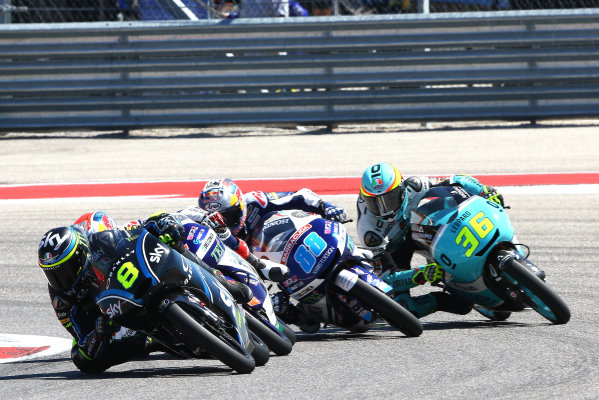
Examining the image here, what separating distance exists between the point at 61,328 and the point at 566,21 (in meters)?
10.3

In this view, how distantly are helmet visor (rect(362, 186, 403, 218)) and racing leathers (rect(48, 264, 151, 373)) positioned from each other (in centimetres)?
185

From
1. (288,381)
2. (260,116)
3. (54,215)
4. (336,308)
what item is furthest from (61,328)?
(260,116)

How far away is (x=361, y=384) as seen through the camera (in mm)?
4598

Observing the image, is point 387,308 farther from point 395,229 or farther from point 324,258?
point 395,229

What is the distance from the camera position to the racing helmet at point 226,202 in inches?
244

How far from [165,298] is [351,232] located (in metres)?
4.75

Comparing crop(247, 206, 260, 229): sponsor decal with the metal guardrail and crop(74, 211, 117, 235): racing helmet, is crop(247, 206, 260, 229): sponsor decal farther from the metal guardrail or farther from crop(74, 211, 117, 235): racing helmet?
the metal guardrail

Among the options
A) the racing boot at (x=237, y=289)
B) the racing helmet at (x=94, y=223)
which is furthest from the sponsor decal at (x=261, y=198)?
the racing boot at (x=237, y=289)

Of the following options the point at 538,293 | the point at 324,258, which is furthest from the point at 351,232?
the point at 538,293

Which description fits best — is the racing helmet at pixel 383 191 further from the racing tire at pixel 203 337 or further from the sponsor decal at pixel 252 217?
the racing tire at pixel 203 337

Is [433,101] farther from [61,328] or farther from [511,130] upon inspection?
[61,328]

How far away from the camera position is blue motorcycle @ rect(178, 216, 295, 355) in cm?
540

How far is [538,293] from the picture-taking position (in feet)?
18.6

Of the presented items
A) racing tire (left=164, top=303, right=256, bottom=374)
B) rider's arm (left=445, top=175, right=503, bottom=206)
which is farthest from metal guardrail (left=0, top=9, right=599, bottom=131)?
racing tire (left=164, top=303, right=256, bottom=374)
